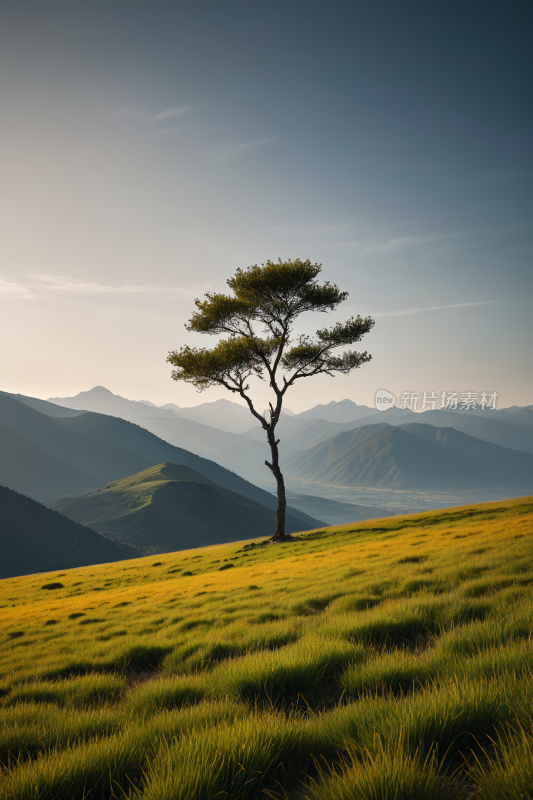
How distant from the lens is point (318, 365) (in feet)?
108

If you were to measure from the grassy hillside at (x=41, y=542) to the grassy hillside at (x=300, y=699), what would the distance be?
147 metres

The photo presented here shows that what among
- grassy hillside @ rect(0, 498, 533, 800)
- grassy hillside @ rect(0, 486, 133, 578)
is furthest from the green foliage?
grassy hillside @ rect(0, 486, 133, 578)

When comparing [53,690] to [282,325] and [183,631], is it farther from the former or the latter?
[282,325]

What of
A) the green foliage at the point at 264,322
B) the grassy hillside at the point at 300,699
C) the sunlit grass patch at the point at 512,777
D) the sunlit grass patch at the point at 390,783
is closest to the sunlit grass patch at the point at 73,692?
the grassy hillside at the point at 300,699

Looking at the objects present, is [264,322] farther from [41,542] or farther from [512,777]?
[41,542]

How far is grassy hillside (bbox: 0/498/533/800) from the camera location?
113 inches

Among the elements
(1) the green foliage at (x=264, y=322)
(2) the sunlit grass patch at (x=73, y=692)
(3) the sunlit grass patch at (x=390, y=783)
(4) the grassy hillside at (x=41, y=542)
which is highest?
(1) the green foliage at (x=264, y=322)

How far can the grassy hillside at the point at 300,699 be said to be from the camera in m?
2.88

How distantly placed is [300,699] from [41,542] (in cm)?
16641

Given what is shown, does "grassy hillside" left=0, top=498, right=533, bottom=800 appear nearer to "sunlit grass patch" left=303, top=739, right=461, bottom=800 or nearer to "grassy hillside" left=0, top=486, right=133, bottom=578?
"sunlit grass patch" left=303, top=739, right=461, bottom=800

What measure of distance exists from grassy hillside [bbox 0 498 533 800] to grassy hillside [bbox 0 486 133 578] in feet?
481

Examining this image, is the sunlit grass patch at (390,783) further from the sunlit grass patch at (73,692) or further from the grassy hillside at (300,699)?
the sunlit grass patch at (73,692)

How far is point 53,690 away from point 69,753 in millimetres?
3464

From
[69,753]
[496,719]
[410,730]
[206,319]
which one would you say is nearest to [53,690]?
[69,753]
